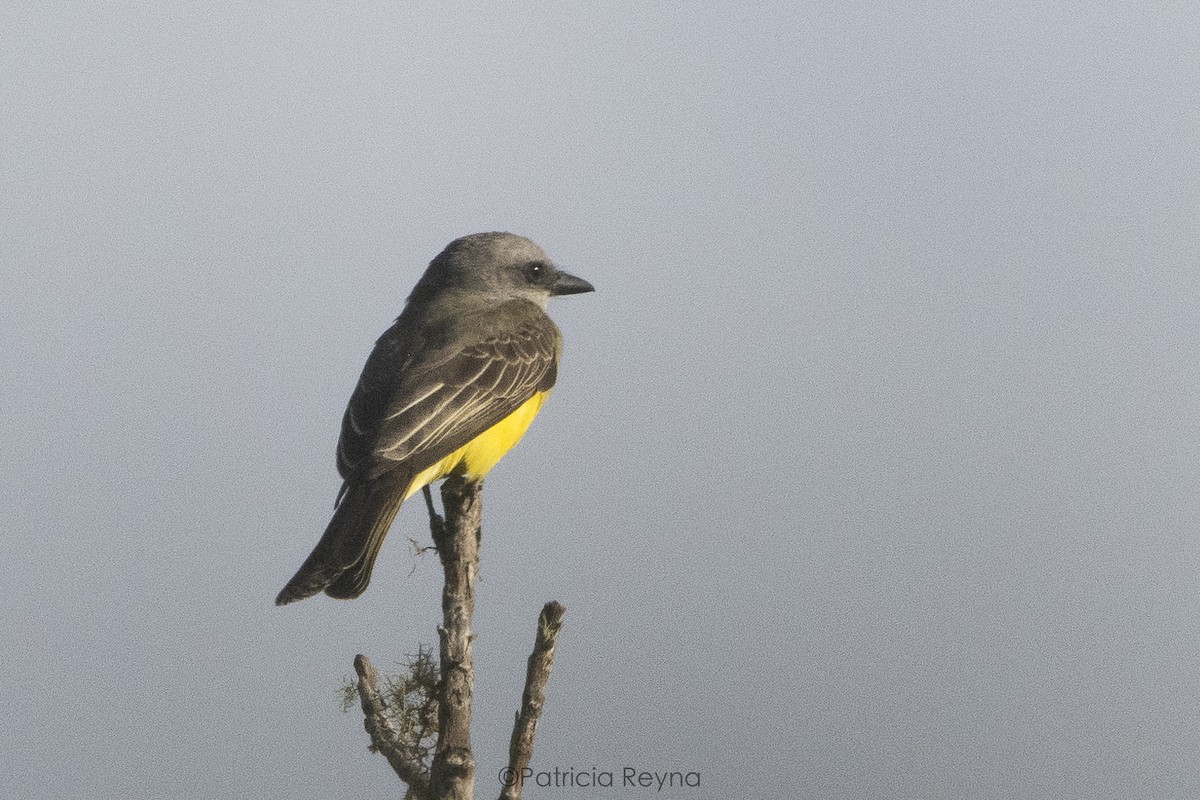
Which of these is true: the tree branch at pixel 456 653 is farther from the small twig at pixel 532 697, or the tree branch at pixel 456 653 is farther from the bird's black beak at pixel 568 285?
the bird's black beak at pixel 568 285

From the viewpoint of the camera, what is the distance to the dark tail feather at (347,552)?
5.09 meters

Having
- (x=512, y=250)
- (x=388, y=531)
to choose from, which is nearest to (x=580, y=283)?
(x=512, y=250)

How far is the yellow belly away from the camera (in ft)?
19.7

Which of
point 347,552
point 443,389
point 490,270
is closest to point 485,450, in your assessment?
point 443,389

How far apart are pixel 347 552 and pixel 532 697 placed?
50.8 inches

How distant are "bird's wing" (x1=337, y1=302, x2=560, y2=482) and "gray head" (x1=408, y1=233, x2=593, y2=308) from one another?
52 centimetres

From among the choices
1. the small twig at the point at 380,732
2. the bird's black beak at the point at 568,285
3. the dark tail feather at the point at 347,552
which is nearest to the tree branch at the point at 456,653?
Answer: the small twig at the point at 380,732

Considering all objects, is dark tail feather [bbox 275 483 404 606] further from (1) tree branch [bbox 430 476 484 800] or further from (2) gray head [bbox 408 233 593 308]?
(2) gray head [bbox 408 233 593 308]

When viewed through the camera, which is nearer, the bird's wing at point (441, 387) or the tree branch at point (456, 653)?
the tree branch at point (456, 653)

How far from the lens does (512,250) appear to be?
7.86 metres

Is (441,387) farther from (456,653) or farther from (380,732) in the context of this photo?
(380,732)

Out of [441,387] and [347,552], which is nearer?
[347,552]

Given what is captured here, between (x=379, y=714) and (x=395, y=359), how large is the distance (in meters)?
2.35

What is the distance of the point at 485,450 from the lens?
6.41 m
